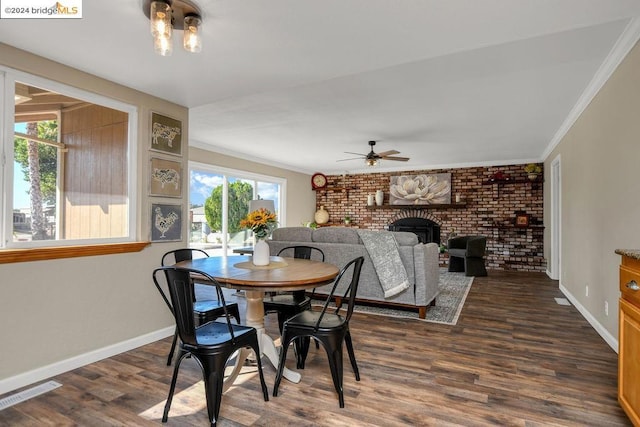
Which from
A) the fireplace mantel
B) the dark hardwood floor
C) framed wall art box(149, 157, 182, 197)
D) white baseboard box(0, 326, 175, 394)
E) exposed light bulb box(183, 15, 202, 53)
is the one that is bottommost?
the dark hardwood floor

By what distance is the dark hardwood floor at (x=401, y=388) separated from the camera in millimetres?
1869

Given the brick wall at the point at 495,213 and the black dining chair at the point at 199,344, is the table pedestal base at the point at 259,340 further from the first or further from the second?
the brick wall at the point at 495,213

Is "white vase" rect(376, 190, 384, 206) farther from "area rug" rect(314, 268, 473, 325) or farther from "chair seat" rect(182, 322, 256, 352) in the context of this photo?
"chair seat" rect(182, 322, 256, 352)

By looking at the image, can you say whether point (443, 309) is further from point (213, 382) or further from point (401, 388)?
point (213, 382)

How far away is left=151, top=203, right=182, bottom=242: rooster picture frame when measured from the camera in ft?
10.3

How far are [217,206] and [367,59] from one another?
15.2 feet

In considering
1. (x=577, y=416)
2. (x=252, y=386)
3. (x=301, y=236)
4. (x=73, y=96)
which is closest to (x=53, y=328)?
(x=252, y=386)

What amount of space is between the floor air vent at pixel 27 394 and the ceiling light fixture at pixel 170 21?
2152 mm

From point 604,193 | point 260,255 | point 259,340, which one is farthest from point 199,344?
point 604,193

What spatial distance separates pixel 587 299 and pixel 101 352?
4.51m

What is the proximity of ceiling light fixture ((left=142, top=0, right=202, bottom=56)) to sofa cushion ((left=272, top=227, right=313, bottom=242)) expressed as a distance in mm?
2855

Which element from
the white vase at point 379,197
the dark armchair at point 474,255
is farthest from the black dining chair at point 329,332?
the white vase at point 379,197

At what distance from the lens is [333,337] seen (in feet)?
6.65

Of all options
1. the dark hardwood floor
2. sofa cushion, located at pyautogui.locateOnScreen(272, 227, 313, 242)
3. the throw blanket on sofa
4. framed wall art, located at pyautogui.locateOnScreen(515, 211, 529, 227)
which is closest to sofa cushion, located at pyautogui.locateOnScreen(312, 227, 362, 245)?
sofa cushion, located at pyautogui.locateOnScreen(272, 227, 313, 242)
